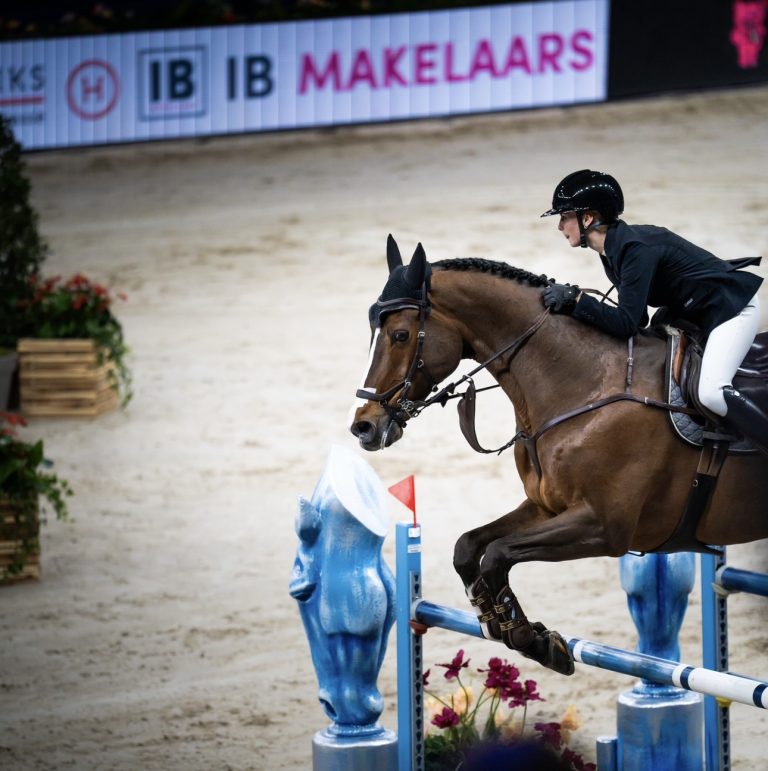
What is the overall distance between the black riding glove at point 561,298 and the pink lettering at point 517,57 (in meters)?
13.0

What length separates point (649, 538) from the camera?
4.84 metres

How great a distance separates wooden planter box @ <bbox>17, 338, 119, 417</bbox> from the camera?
39.0ft

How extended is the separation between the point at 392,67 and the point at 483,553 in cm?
1338

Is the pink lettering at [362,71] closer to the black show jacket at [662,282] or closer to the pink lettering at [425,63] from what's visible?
the pink lettering at [425,63]

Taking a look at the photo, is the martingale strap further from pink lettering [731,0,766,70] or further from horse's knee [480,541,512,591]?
pink lettering [731,0,766,70]

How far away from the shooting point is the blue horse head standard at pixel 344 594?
17.0 ft

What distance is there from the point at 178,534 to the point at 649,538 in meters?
5.38

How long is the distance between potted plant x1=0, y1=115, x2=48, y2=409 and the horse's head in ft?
25.6

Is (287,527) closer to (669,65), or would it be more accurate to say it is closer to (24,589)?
(24,589)

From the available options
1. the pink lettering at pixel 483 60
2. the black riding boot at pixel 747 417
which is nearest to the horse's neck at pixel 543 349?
the black riding boot at pixel 747 417

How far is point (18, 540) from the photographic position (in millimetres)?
8867

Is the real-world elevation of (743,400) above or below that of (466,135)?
below

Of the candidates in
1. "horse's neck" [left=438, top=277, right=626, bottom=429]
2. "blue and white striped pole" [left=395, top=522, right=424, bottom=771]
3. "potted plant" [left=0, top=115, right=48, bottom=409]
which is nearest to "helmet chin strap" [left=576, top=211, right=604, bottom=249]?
"horse's neck" [left=438, top=277, right=626, bottom=429]

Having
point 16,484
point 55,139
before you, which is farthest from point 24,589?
point 55,139
